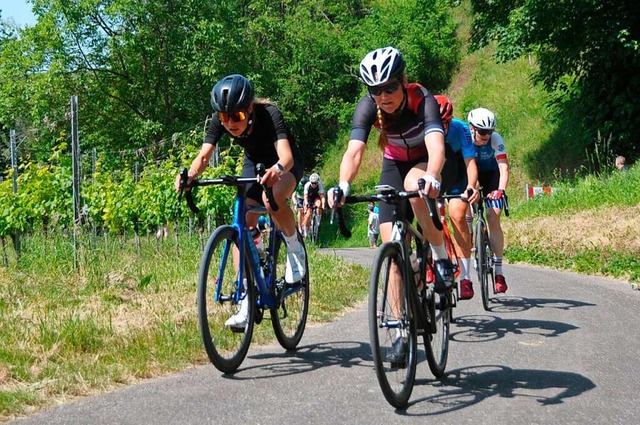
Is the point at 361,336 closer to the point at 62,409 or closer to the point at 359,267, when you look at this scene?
the point at 62,409

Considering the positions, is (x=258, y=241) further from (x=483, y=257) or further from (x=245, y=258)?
(x=483, y=257)

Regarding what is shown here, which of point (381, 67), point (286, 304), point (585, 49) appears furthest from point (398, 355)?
point (585, 49)

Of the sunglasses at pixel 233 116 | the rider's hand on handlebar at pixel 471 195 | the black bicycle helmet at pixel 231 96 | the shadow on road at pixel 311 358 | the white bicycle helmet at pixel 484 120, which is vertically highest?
the white bicycle helmet at pixel 484 120

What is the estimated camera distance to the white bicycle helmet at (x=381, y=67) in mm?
5098

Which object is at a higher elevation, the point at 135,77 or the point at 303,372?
the point at 135,77

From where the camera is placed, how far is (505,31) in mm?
24172

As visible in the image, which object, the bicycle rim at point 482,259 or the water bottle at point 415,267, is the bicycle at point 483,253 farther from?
the water bottle at point 415,267

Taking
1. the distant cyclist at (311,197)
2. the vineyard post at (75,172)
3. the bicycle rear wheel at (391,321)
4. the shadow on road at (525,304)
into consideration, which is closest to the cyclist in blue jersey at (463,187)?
the shadow on road at (525,304)

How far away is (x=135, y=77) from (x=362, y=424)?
118 ft

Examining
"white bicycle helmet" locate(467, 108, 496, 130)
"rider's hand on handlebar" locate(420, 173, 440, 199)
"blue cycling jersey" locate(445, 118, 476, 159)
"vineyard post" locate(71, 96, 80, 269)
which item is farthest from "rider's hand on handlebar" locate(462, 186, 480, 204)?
"vineyard post" locate(71, 96, 80, 269)

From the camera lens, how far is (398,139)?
5.57m

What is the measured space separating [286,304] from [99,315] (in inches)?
70.3

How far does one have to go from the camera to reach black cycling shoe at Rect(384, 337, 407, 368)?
4629 mm

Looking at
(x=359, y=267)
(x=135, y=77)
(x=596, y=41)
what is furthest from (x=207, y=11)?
(x=359, y=267)
